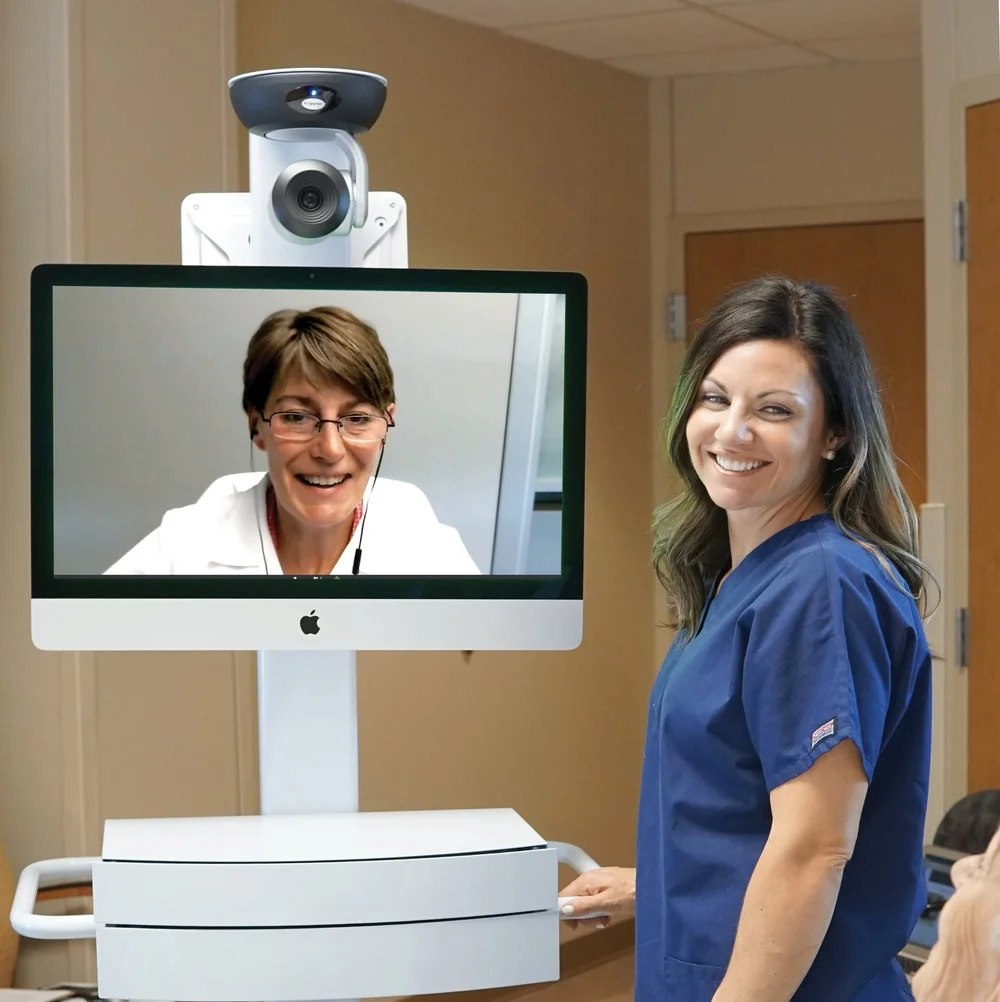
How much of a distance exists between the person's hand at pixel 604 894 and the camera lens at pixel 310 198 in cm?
83

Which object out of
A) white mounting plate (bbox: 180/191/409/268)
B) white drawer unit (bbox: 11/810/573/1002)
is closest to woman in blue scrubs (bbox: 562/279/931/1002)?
white drawer unit (bbox: 11/810/573/1002)

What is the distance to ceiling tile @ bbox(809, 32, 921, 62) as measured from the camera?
4.04 m

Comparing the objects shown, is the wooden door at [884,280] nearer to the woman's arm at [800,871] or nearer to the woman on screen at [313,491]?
the woman on screen at [313,491]

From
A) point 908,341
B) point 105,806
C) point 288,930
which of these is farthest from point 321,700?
→ point 908,341

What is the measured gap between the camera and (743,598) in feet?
5.06

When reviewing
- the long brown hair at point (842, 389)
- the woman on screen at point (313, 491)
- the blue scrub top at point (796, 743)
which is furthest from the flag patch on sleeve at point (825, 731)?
the woman on screen at point (313, 491)

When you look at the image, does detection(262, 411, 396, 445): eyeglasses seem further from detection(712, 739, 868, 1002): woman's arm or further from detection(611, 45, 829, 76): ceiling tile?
detection(611, 45, 829, 76): ceiling tile

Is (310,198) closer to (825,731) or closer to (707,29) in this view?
(825,731)

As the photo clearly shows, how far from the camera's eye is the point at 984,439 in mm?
3236

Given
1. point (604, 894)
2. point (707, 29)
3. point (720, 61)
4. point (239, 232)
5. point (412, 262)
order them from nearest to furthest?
point (604, 894)
point (239, 232)
point (412, 262)
point (707, 29)
point (720, 61)

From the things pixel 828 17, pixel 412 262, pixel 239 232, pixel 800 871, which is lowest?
pixel 800 871

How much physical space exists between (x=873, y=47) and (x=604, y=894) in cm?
306

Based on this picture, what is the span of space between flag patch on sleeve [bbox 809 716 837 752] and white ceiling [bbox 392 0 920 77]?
8.84 ft

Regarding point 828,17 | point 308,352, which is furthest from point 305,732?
point 828,17
